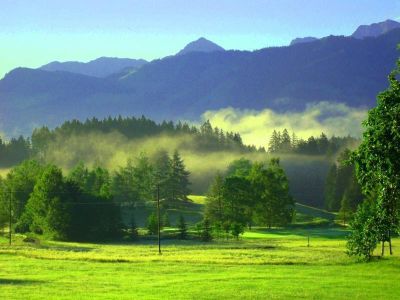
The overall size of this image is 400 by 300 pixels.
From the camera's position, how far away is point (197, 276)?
58094mm

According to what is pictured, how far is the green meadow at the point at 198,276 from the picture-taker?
45.3 meters

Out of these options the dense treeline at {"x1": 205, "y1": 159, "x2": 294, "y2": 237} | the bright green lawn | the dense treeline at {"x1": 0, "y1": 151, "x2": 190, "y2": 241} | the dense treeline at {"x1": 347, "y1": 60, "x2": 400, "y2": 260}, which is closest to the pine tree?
the dense treeline at {"x1": 205, "y1": 159, "x2": 294, "y2": 237}

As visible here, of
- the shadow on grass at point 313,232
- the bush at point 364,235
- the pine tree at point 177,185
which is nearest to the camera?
the bush at point 364,235

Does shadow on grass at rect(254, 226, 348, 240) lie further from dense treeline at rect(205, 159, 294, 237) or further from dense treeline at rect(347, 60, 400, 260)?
dense treeline at rect(347, 60, 400, 260)

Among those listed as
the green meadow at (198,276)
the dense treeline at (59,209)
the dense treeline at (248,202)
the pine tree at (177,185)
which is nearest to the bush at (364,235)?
the green meadow at (198,276)

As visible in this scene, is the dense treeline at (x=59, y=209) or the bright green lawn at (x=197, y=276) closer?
the bright green lawn at (x=197, y=276)

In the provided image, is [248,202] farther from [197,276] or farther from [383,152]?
[383,152]

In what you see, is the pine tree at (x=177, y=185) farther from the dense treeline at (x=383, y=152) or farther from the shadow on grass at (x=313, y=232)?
the dense treeline at (x=383, y=152)

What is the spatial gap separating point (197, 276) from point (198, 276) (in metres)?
0.10

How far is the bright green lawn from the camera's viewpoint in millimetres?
45344

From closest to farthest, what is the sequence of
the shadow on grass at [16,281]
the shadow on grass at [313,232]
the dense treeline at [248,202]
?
the shadow on grass at [16,281]
the shadow on grass at [313,232]
the dense treeline at [248,202]

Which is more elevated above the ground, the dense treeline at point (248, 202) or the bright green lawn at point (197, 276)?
the dense treeline at point (248, 202)

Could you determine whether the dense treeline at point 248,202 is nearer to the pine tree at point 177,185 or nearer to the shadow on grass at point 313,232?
the shadow on grass at point 313,232

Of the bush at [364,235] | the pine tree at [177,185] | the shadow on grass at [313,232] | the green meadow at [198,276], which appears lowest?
the shadow on grass at [313,232]
